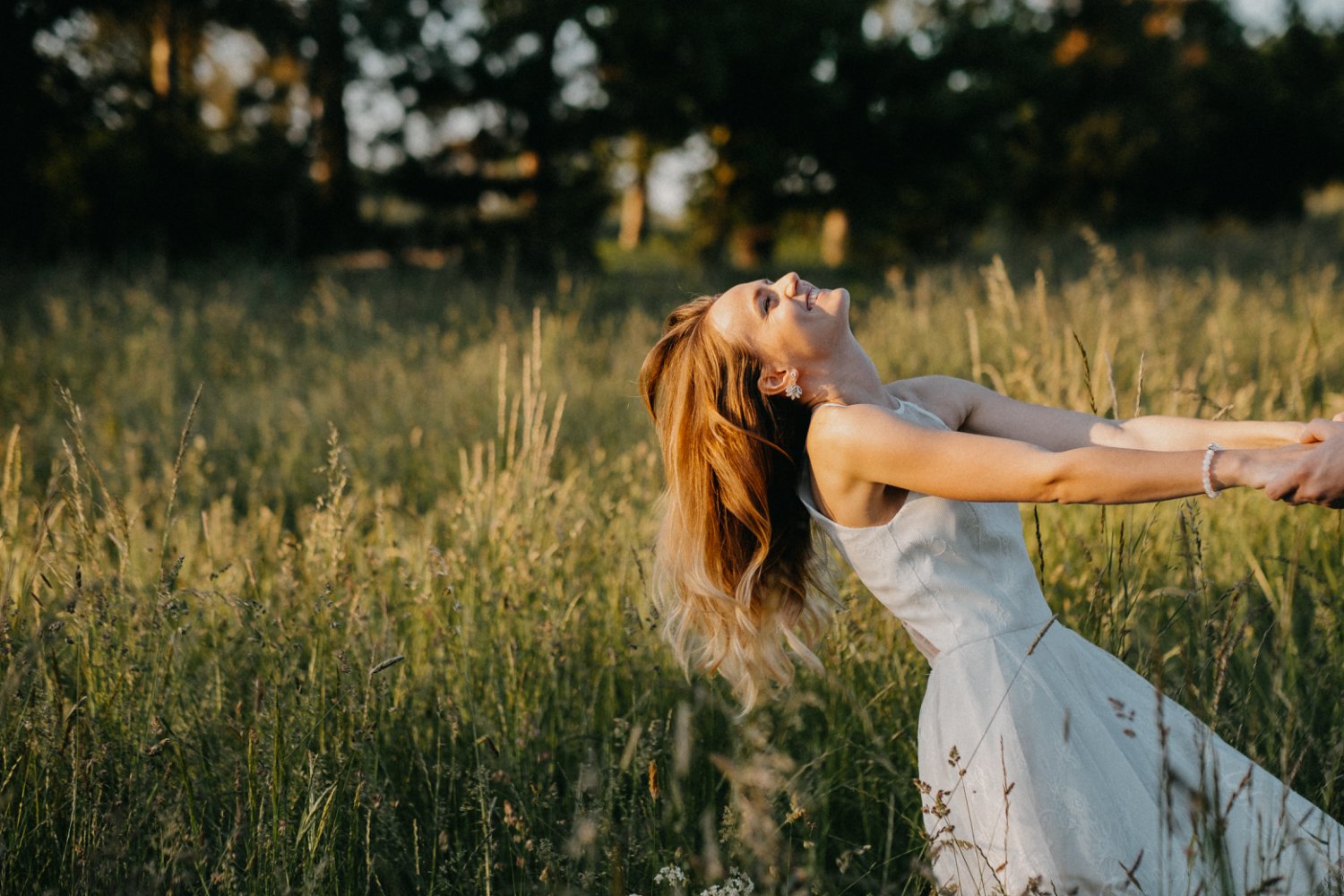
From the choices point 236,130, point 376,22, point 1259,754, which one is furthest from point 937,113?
point 1259,754

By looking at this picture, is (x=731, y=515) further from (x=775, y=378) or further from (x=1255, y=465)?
(x=1255, y=465)

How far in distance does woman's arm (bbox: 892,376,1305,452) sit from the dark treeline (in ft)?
39.2

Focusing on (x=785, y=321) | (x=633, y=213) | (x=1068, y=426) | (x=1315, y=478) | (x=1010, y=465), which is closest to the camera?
(x=1315, y=478)

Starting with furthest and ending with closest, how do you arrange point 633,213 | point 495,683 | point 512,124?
point 633,213 < point 512,124 < point 495,683

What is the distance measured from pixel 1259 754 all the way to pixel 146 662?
253 centimetres

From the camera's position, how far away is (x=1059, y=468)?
1716mm

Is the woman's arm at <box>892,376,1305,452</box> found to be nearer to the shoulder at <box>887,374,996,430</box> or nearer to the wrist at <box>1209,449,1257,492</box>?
the shoulder at <box>887,374,996,430</box>

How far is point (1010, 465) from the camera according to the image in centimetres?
177

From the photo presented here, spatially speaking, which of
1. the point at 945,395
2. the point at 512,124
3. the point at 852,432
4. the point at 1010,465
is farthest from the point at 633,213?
the point at 1010,465

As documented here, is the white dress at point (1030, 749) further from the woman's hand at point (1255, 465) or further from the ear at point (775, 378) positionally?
the woman's hand at point (1255, 465)

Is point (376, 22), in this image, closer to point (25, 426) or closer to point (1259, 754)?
point (25, 426)

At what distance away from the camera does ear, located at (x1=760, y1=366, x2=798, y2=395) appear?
218cm

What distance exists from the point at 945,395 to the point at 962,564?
50 cm

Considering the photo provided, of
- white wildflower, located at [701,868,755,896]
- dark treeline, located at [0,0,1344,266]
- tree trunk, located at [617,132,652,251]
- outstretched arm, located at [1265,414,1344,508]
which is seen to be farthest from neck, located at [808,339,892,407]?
tree trunk, located at [617,132,652,251]
